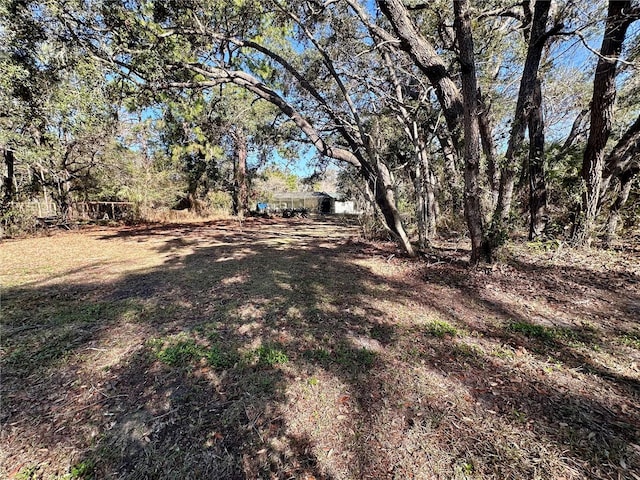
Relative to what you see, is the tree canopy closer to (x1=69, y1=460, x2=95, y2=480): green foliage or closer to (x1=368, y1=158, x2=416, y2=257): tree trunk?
(x1=368, y1=158, x2=416, y2=257): tree trunk

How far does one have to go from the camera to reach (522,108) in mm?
3826

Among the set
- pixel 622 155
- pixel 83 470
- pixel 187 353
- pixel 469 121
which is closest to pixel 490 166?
pixel 469 121

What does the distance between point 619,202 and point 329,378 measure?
638 cm

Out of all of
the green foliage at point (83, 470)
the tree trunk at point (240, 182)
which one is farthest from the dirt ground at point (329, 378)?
the tree trunk at point (240, 182)

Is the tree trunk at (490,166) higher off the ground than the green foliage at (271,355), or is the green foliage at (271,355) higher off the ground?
the tree trunk at (490,166)

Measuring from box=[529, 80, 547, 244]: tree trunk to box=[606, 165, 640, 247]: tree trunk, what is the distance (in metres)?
0.94

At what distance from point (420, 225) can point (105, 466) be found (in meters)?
5.74

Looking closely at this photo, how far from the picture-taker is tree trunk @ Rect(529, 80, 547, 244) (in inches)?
208

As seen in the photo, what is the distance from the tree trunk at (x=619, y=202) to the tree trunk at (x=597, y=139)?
491 millimetres

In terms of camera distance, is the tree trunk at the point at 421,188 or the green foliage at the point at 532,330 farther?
the tree trunk at the point at 421,188

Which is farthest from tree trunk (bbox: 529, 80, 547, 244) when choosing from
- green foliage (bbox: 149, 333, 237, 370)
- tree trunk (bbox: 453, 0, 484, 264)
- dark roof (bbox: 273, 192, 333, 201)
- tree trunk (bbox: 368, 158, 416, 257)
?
dark roof (bbox: 273, 192, 333, 201)

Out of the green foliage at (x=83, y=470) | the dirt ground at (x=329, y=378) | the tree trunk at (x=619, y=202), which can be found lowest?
the green foliage at (x=83, y=470)

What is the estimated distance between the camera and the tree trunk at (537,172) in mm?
5289

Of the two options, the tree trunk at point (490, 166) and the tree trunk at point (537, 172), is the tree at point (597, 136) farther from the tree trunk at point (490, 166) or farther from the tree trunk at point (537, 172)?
the tree trunk at point (490, 166)
